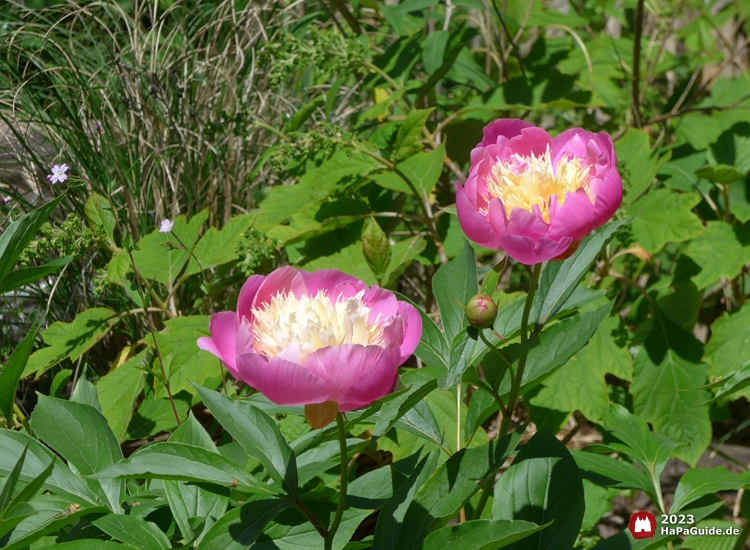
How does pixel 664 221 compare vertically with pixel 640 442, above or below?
above

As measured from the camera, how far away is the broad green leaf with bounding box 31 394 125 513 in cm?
88

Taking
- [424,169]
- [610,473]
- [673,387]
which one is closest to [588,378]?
[673,387]

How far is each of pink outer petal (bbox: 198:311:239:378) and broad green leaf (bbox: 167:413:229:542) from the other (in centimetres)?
24

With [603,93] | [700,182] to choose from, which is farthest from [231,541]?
[603,93]

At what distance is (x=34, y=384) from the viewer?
1.67 m

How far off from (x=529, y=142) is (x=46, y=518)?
2.47 feet

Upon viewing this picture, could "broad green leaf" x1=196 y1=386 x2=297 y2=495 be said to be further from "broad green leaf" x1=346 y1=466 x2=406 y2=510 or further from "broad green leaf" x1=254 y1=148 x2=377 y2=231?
"broad green leaf" x1=254 y1=148 x2=377 y2=231

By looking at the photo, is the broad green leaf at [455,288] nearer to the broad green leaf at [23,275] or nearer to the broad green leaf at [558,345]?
the broad green leaf at [558,345]

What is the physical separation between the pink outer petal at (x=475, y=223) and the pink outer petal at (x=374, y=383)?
0.17m

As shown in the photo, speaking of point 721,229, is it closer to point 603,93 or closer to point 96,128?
point 603,93

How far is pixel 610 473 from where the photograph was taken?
0.99 m

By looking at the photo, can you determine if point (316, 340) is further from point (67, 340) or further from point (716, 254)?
point (716, 254)

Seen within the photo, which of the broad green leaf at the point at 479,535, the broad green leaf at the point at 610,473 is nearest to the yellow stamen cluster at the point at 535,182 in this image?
the broad green leaf at the point at 479,535

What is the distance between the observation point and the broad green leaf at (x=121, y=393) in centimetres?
126
